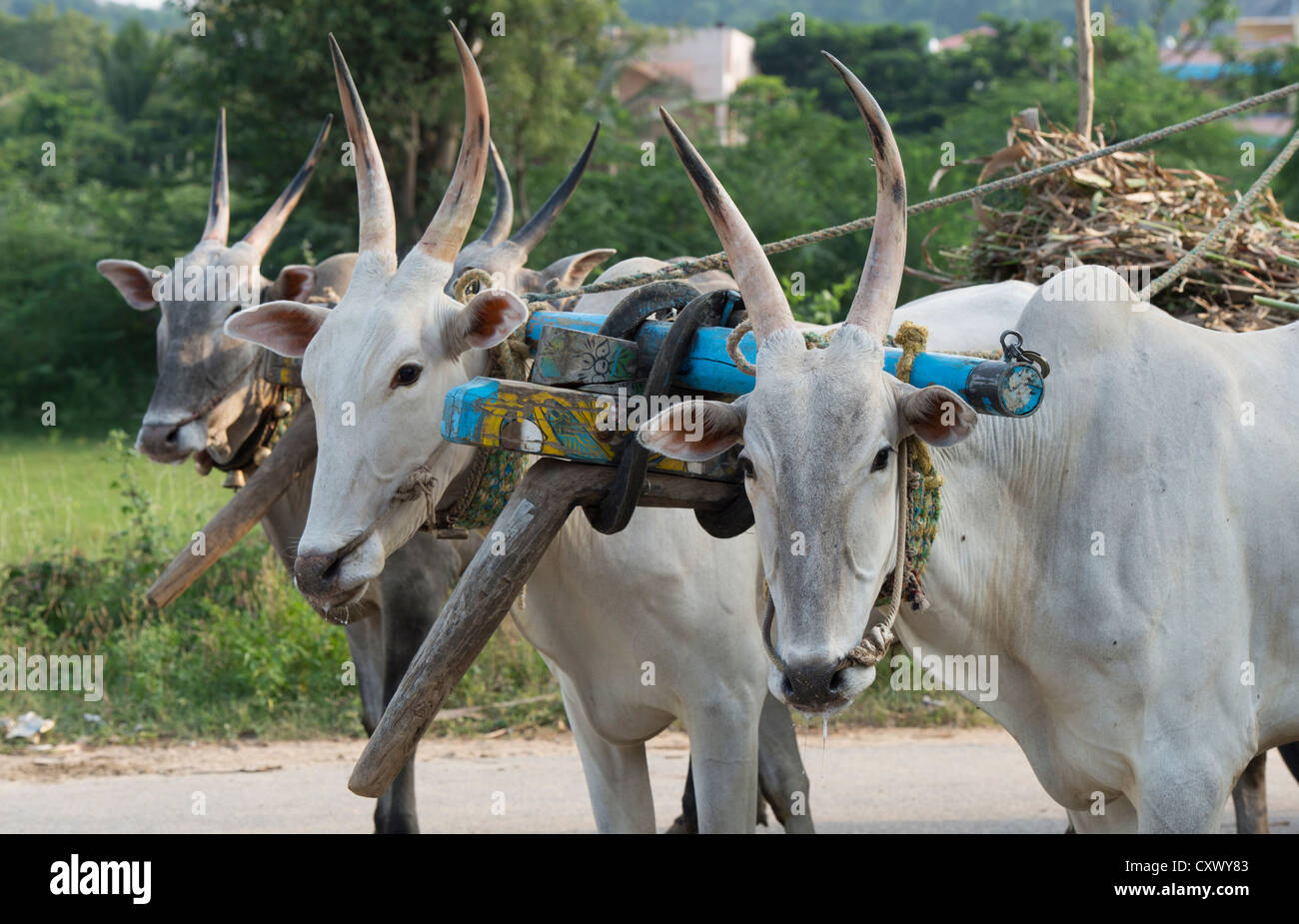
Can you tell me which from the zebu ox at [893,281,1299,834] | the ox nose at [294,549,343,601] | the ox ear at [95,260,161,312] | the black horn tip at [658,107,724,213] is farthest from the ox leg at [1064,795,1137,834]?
the ox ear at [95,260,161,312]

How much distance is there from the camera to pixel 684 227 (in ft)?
44.8

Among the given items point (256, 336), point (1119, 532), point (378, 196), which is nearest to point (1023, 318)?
point (1119, 532)

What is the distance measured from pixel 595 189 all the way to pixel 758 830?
1059cm

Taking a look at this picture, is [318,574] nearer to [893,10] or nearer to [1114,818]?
[1114,818]

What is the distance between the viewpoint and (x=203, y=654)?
7.32 metres

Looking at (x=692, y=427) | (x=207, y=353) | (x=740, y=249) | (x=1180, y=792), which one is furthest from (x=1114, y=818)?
(x=207, y=353)

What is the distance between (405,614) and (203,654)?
3015 millimetres

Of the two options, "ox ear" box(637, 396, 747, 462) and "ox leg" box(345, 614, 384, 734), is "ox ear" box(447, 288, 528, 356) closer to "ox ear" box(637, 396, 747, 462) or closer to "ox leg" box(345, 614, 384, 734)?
"ox ear" box(637, 396, 747, 462)

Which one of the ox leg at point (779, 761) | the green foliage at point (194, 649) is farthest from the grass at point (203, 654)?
the ox leg at point (779, 761)

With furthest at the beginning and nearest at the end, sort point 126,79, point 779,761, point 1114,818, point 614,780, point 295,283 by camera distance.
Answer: point 126,79
point 295,283
point 779,761
point 614,780
point 1114,818

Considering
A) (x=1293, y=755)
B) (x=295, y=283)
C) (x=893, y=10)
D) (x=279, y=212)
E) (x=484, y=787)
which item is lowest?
(x=484, y=787)

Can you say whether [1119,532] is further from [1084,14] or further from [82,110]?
[82,110]

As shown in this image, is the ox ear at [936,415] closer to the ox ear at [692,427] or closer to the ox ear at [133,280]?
the ox ear at [692,427]

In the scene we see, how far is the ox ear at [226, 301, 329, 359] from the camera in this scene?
11.4 ft
